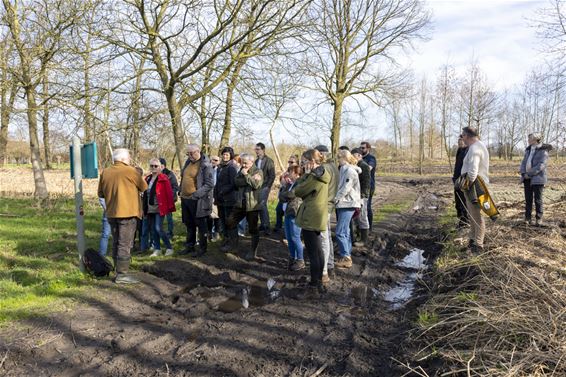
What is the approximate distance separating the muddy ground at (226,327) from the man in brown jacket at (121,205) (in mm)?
407

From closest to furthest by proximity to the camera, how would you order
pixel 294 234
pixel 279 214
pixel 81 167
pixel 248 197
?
1. pixel 81 167
2. pixel 294 234
3. pixel 248 197
4. pixel 279 214

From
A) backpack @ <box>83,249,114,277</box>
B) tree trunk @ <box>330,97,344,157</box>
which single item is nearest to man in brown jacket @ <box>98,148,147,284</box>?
backpack @ <box>83,249,114,277</box>

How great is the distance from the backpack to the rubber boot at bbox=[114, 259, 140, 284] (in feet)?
0.98

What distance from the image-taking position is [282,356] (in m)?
3.87

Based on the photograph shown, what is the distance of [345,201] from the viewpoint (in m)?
6.82

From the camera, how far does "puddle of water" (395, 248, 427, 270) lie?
721 cm

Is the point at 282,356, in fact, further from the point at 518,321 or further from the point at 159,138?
the point at 159,138

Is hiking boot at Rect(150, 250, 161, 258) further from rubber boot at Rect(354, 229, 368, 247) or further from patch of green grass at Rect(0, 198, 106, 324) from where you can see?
rubber boot at Rect(354, 229, 368, 247)

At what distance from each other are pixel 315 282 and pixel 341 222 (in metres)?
1.40

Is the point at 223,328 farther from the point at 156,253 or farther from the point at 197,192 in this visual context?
the point at 156,253

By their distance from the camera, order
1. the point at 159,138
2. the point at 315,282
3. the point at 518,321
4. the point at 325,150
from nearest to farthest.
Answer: the point at 518,321 → the point at 315,282 → the point at 325,150 → the point at 159,138

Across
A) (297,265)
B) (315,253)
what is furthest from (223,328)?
(297,265)

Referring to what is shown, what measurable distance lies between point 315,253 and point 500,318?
254cm

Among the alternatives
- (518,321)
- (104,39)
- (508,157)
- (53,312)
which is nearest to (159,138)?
(104,39)
